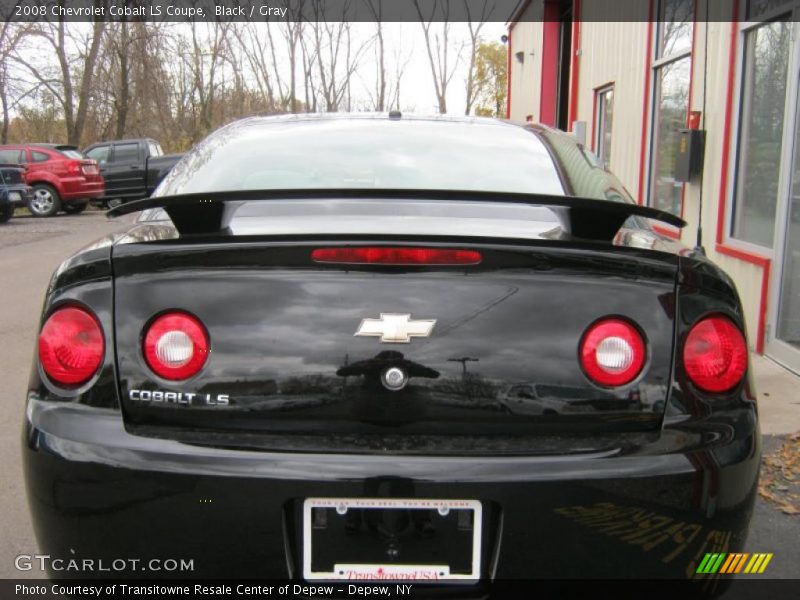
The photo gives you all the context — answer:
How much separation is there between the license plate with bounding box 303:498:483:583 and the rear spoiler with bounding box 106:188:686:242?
2.39 ft

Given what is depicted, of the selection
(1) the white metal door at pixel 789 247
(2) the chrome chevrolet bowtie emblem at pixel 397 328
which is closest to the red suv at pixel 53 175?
(1) the white metal door at pixel 789 247

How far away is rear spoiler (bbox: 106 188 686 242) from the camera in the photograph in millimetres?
1897

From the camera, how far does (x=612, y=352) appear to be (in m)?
1.80

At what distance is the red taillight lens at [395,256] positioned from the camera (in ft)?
5.89

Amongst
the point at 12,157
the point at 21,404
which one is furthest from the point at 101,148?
the point at 21,404

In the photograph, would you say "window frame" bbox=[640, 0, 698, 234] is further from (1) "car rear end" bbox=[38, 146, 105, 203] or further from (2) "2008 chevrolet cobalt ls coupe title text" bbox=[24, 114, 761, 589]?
(1) "car rear end" bbox=[38, 146, 105, 203]

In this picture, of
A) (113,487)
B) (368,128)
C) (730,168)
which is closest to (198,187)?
(368,128)

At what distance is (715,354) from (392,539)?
89 centimetres

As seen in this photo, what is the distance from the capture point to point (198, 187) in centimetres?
268

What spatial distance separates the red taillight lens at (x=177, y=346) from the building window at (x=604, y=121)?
31.7 feet

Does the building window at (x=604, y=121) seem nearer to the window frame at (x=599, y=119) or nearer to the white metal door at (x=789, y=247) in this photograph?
the window frame at (x=599, y=119)

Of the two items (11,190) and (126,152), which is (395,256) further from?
(126,152)

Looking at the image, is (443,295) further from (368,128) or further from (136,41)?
(136,41)

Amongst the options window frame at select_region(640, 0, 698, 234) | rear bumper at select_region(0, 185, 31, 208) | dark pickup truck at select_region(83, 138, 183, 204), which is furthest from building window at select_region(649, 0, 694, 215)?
dark pickup truck at select_region(83, 138, 183, 204)
